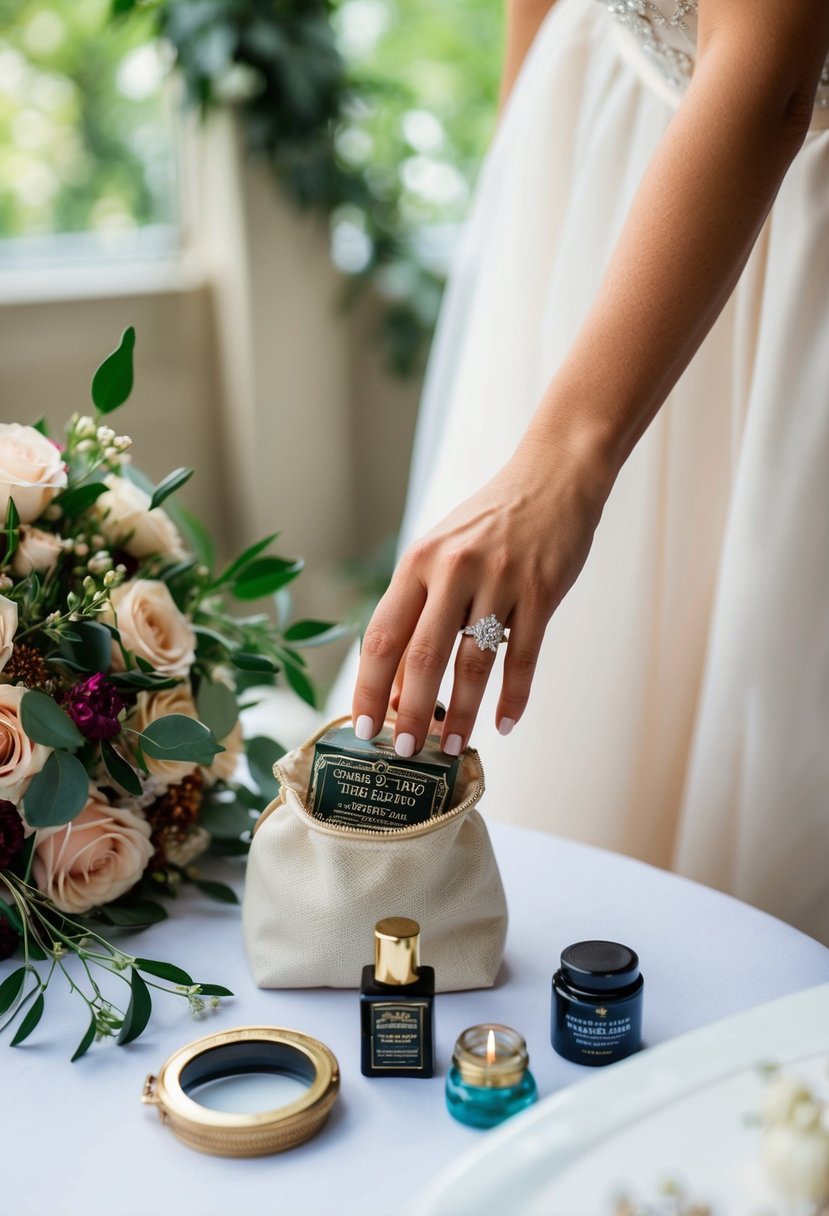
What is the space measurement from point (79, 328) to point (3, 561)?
6.41 feet

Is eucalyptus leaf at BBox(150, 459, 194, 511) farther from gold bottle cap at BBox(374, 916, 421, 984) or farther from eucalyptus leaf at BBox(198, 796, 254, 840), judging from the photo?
gold bottle cap at BBox(374, 916, 421, 984)

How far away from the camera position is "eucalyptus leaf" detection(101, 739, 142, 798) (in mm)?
776

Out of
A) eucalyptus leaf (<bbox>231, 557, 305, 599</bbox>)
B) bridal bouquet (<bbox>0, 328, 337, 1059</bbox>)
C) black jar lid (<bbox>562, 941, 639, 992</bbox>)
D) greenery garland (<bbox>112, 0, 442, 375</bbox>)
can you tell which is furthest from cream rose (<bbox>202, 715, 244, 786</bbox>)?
greenery garland (<bbox>112, 0, 442, 375</bbox>)

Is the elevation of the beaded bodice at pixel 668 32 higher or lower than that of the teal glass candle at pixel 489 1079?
higher

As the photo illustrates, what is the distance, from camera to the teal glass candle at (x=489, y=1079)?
1.99 feet

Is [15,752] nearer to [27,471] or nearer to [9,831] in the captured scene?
[9,831]

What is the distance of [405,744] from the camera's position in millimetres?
710

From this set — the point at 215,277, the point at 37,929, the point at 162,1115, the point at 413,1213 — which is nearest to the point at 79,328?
the point at 215,277

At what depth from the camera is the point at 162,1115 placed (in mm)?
625

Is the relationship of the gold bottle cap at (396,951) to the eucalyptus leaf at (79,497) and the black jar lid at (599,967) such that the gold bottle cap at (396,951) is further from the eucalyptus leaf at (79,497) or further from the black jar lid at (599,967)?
the eucalyptus leaf at (79,497)

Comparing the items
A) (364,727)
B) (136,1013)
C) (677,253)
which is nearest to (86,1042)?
(136,1013)

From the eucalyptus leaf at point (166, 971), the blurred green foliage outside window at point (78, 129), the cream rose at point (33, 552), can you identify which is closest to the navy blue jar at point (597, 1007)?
the eucalyptus leaf at point (166, 971)

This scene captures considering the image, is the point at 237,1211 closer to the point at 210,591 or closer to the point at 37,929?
the point at 37,929

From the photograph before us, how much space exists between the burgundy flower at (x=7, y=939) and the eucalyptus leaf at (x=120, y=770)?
0.12m
